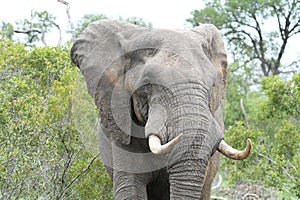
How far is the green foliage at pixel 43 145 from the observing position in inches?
212

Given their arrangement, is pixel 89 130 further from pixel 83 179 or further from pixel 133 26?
pixel 133 26

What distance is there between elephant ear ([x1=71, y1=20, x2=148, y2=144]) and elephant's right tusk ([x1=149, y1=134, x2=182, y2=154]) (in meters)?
0.59

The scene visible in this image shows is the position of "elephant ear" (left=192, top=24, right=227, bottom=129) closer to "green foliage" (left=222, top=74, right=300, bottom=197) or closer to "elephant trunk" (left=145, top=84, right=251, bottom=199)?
"elephant trunk" (left=145, top=84, right=251, bottom=199)

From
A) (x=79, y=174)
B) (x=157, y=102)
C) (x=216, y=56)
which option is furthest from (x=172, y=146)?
(x=79, y=174)

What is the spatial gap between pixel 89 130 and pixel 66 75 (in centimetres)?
62

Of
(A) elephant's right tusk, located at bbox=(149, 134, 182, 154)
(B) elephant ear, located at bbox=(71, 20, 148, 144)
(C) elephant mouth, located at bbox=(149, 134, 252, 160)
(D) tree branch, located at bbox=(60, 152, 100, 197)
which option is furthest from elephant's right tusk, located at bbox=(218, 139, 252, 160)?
(D) tree branch, located at bbox=(60, 152, 100, 197)

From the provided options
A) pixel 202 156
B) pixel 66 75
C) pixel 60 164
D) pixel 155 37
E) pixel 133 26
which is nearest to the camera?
pixel 202 156

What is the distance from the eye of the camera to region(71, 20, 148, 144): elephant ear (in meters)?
4.03

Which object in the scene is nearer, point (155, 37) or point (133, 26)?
point (155, 37)

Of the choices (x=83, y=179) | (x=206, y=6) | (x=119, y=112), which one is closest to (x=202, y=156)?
(x=119, y=112)

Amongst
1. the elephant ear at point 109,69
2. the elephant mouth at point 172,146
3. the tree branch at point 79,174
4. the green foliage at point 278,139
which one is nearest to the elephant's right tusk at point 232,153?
the elephant mouth at point 172,146

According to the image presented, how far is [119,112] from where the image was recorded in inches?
159

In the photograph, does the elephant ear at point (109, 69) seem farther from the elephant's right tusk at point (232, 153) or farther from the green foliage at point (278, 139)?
the green foliage at point (278, 139)

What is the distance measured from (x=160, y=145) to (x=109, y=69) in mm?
880
